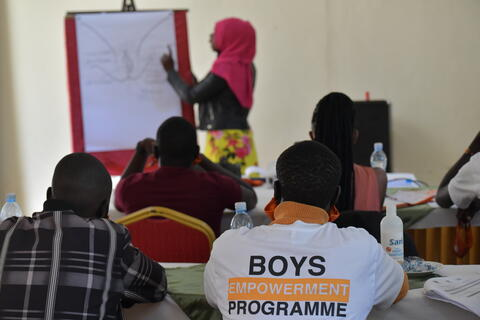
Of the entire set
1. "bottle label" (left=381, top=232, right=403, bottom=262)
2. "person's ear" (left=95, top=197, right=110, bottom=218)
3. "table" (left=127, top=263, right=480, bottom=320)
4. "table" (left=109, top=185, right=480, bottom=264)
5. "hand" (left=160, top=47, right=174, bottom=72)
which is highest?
"hand" (left=160, top=47, right=174, bottom=72)

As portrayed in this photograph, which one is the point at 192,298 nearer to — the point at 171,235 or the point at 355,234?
the point at 355,234

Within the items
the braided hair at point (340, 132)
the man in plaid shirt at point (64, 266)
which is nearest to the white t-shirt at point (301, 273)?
the man in plaid shirt at point (64, 266)

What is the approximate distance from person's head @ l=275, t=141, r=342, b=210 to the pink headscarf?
3.14 m

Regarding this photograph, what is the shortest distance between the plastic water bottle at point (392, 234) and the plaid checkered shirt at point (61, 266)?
2.66 feet

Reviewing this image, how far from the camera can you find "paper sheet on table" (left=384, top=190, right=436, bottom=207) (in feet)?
11.0

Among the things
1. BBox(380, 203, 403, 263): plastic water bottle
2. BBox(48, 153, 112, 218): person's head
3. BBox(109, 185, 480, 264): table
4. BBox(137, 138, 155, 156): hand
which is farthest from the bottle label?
BBox(137, 138, 155, 156): hand

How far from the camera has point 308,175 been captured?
1.72 m

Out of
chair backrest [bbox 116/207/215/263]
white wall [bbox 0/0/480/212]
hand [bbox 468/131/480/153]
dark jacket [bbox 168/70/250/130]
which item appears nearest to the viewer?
chair backrest [bbox 116/207/215/263]

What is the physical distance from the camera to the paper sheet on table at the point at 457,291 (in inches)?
68.4

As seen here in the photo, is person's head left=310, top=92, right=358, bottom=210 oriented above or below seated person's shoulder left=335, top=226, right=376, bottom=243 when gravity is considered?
above

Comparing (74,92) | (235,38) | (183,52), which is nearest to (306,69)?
(235,38)

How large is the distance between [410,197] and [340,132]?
0.84m

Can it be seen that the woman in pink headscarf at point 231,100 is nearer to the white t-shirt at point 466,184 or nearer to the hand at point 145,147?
the hand at point 145,147

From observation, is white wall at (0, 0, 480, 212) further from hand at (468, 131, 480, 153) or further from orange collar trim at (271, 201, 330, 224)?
orange collar trim at (271, 201, 330, 224)
